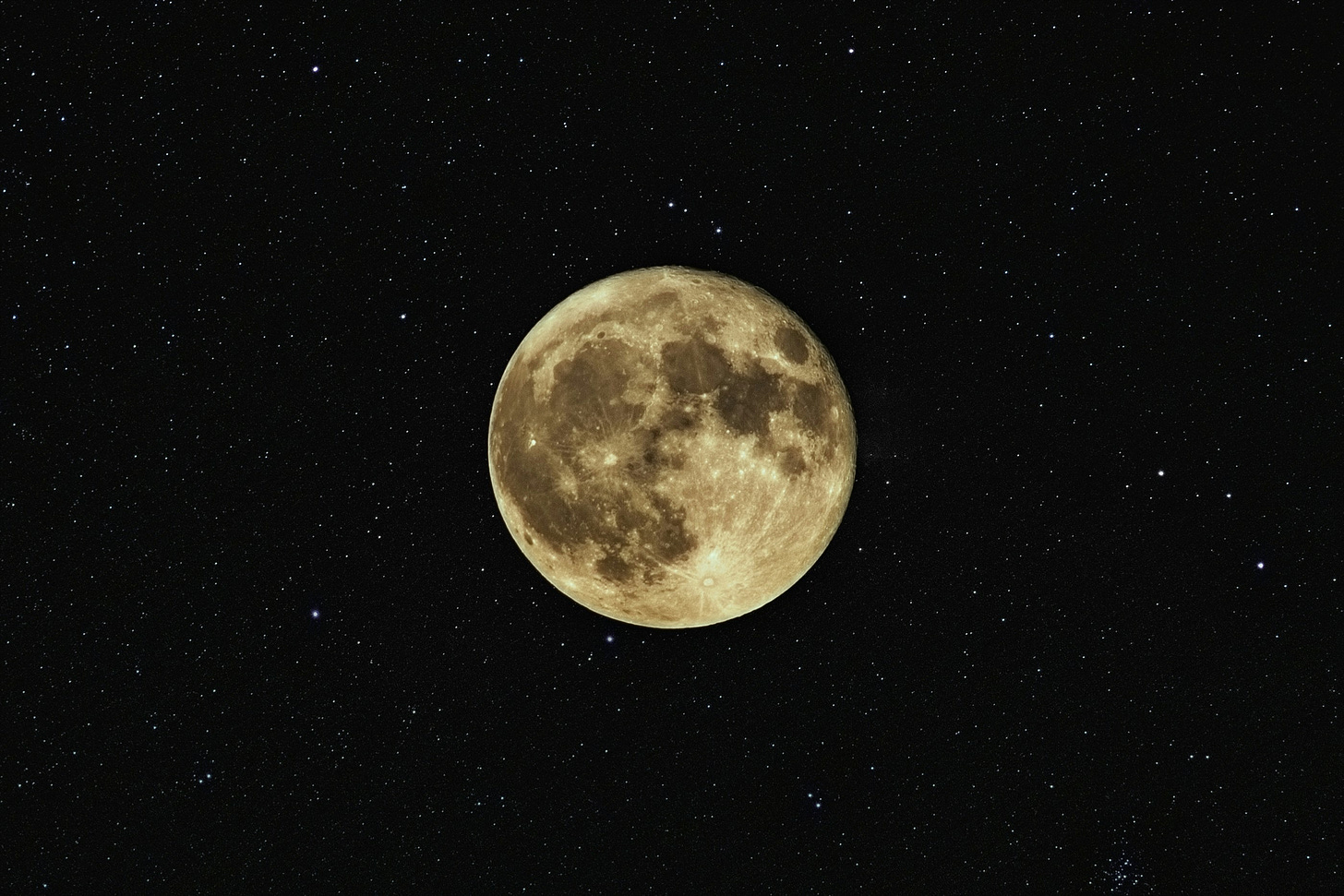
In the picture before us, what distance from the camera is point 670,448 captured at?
12.0 ft

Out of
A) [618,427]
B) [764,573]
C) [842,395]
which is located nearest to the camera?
[618,427]

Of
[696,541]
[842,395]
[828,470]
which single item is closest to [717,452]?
[696,541]

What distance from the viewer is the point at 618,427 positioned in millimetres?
3662

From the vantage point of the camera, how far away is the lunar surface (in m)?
3.69

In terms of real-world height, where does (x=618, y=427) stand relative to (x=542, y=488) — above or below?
above

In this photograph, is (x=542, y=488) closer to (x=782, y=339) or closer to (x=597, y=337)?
(x=597, y=337)

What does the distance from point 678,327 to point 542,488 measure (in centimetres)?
96

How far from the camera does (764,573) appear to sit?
3994 millimetres

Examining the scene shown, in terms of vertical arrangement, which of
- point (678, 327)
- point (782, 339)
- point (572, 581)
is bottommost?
point (572, 581)

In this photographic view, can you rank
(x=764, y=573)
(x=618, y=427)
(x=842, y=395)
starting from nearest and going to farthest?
1. (x=618, y=427)
2. (x=764, y=573)
3. (x=842, y=395)

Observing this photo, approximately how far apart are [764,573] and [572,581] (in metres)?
0.93

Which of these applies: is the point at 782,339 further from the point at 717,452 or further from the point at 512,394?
the point at 512,394

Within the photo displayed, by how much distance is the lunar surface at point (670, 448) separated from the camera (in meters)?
3.69

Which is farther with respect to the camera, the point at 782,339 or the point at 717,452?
the point at 782,339
